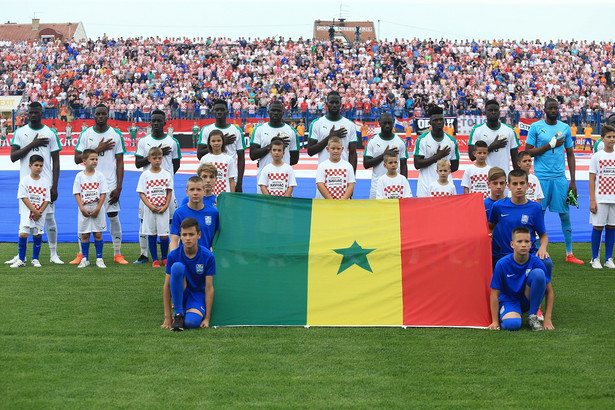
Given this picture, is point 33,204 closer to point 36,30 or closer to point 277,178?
point 277,178

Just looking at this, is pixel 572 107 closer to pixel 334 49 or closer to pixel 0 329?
pixel 334 49

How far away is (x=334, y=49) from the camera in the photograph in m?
47.7

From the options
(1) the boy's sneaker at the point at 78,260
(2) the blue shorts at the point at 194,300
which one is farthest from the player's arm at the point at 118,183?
(2) the blue shorts at the point at 194,300

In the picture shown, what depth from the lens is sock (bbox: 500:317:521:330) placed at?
20.0 ft

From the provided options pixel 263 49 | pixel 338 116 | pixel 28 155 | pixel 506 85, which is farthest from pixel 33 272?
pixel 263 49

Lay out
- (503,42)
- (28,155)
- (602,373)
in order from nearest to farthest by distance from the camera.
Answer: (602,373) → (28,155) → (503,42)

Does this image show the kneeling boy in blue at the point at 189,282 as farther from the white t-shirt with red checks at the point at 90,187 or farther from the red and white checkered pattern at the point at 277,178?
the white t-shirt with red checks at the point at 90,187

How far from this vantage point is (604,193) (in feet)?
31.0

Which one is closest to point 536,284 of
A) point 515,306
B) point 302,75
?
point 515,306

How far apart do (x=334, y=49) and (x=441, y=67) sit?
7610 mm

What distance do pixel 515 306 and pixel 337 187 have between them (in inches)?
112

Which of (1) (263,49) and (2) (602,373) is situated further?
(1) (263,49)

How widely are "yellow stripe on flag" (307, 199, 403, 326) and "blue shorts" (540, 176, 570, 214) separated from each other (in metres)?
3.92

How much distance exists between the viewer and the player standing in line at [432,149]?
912 cm
